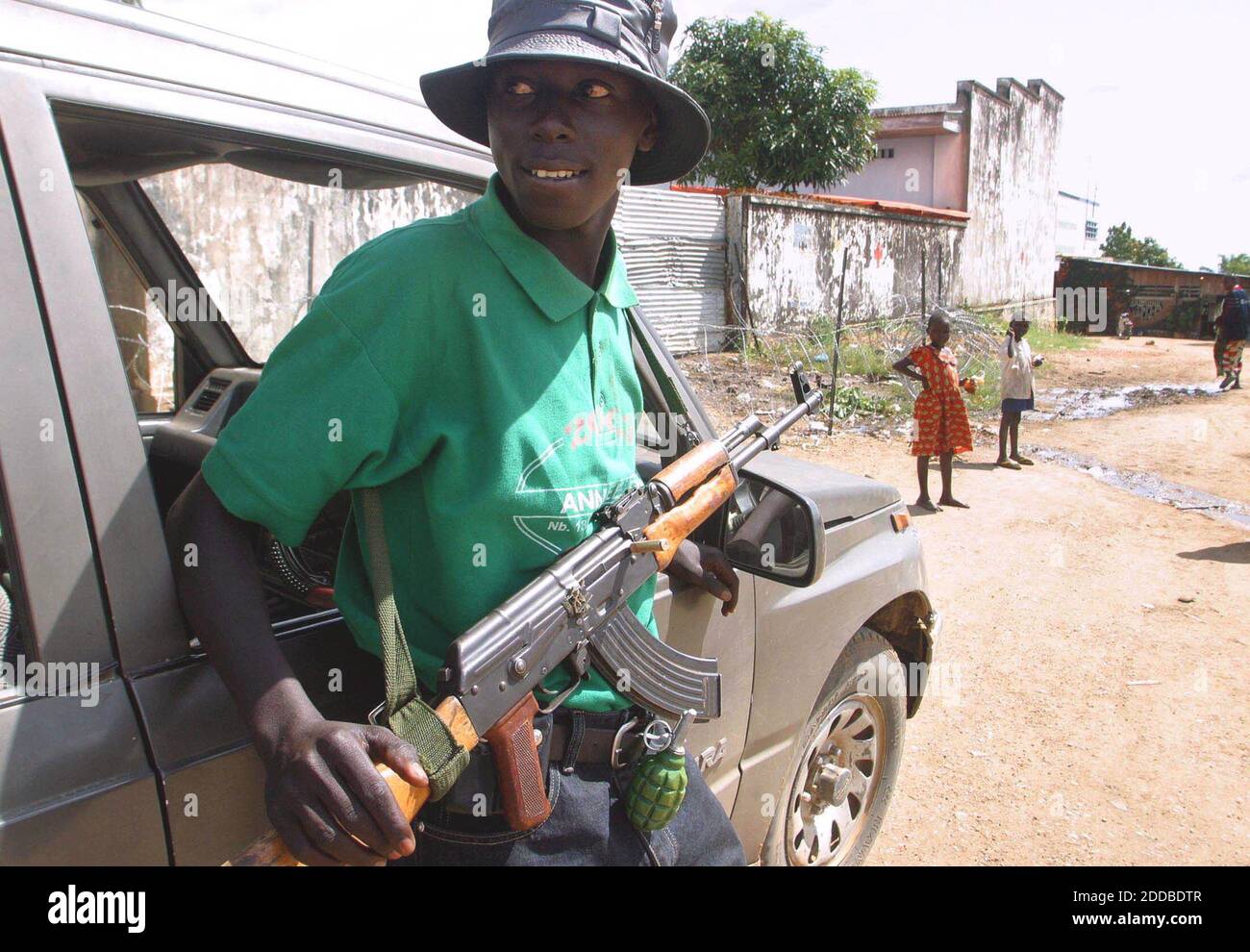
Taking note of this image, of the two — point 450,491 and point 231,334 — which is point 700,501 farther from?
point 231,334

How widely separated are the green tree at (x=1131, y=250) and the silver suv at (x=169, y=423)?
49.0 meters

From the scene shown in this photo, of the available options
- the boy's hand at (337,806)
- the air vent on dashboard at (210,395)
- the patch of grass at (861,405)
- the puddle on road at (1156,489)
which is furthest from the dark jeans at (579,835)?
the patch of grass at (861,405)

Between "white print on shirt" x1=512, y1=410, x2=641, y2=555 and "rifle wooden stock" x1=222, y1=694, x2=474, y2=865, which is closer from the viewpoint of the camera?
"rifle wooden stock" x1=222, y1=694, x2=474, y2=865

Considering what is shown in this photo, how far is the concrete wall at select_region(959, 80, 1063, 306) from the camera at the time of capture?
23703mm

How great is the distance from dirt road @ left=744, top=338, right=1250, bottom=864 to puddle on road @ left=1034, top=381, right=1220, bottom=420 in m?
4.08

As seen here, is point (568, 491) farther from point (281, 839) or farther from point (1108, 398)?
point (1108, 398)

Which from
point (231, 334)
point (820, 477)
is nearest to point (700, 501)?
point (820, 477)

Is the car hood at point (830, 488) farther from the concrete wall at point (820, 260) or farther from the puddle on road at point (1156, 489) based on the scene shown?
the concrete wall at point (820, 260)

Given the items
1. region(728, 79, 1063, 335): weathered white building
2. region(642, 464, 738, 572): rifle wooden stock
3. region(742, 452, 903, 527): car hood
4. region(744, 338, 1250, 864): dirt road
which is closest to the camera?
region(642, 464, 738, 572): rifle wooden stock

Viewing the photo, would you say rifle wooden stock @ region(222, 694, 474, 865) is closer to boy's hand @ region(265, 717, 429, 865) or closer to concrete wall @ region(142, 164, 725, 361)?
boy's hand @ region(265, 717, 429, 865)

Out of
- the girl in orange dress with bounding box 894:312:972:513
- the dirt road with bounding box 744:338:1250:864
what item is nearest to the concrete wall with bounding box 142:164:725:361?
the dirt road with bounding box 744:338:1250:864

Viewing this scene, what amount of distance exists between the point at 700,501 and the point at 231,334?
1.52m

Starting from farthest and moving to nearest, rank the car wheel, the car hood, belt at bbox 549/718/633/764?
the car wheel < the car hood < belt at bbox 549/718/633/764

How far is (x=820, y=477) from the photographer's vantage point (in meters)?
2.80
